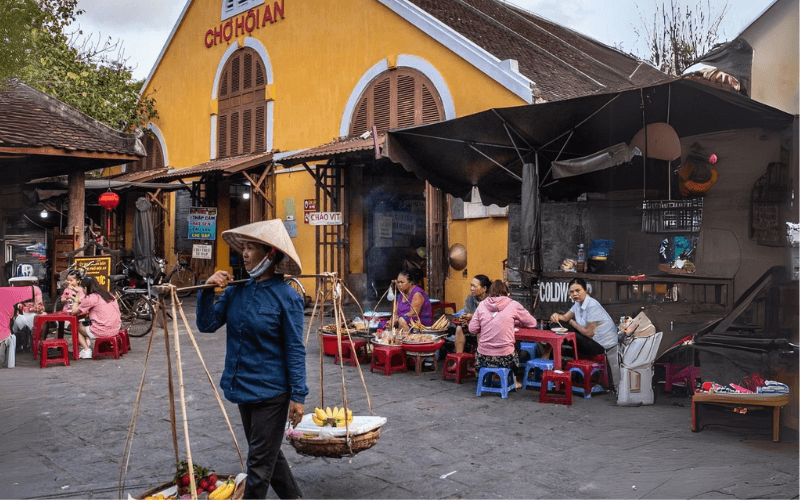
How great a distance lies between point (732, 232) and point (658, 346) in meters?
2.60

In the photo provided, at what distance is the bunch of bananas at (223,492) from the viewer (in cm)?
360

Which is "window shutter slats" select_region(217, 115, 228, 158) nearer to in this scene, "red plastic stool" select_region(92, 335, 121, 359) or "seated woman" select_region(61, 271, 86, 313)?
"seated woman" select_region(61, 271, 86, 313)

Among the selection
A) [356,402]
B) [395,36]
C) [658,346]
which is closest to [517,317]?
[658,346]

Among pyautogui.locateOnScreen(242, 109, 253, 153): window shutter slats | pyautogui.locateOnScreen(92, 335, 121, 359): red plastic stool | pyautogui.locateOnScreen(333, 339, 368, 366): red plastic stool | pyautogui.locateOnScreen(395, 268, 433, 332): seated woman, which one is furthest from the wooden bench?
pyautogui.locateOnScreen(242, 109, 253, 153): window shutter slats

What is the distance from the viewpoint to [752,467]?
4777 millimetres

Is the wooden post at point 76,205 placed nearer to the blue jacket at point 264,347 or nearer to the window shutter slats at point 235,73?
the window shutter slats at point 235,73

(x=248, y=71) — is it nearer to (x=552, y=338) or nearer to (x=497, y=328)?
(x=497, y=328)

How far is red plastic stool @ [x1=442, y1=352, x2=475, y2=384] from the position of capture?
7.83 metres

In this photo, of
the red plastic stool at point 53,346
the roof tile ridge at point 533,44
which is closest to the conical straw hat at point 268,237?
the red plastic stool at point 53,346

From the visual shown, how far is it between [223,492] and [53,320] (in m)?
6.84

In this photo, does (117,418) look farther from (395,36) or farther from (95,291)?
(395,36)

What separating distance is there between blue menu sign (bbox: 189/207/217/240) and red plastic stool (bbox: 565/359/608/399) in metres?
12.4

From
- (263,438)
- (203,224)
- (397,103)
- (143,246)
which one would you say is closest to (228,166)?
(143,246)

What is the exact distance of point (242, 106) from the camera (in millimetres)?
17156
